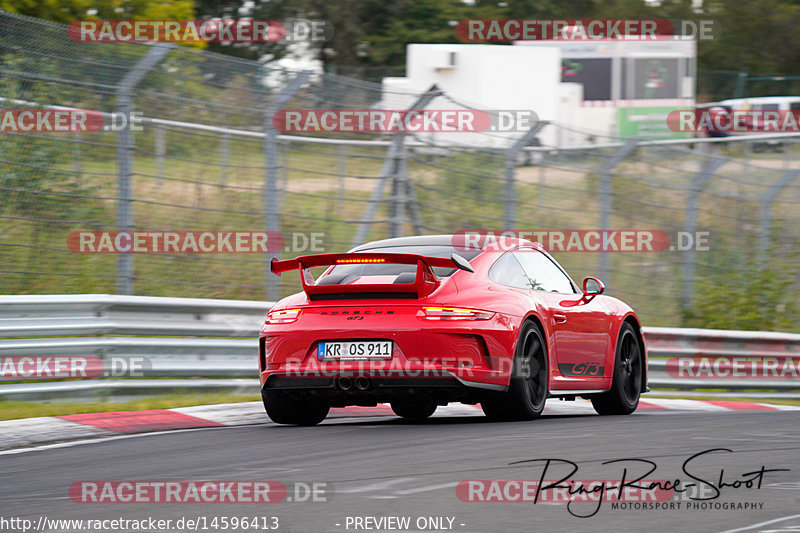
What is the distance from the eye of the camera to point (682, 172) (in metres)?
15.1

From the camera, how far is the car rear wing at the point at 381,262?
7.87 meters

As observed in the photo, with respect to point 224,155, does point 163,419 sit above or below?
below

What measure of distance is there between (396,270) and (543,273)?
145 cm

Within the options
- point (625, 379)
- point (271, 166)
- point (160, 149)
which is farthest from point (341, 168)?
point (625, 379)

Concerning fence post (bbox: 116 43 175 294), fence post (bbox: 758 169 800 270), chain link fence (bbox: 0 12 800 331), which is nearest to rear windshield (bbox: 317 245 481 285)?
fence post (bbox: 116 43 175 294)

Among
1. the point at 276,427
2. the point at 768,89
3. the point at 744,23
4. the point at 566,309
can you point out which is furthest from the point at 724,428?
the point at 744,23

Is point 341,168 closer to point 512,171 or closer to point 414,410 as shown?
point 512,171

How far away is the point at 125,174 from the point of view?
10594 millimetres

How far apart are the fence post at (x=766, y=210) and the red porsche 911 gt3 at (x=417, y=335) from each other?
758 cm

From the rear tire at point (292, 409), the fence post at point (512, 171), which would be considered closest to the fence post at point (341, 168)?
the fence post at point (512, 171)

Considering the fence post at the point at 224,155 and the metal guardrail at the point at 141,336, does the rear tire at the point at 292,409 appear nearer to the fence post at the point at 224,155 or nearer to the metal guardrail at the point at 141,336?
the metal guardrail at the point at 141,336

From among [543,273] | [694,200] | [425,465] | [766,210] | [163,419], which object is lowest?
[163,419]

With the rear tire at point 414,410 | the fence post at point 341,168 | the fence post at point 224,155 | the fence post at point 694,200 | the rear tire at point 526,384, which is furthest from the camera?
the fence post at point 694,200

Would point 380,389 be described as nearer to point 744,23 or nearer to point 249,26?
point 249,26
